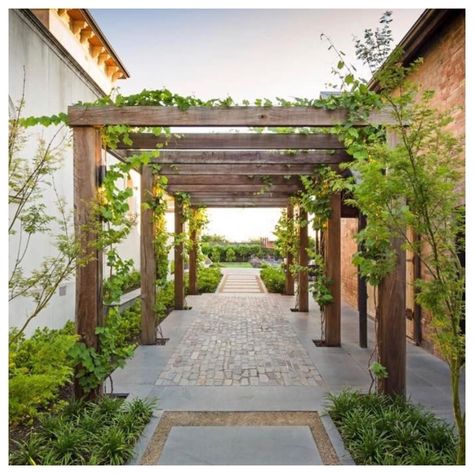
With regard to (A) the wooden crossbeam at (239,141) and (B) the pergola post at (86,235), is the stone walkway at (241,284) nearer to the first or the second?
(A) the wooden crossbeam at (239,141)

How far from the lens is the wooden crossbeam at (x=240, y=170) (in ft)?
22.6

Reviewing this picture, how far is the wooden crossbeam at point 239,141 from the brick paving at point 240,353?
9.76 ft

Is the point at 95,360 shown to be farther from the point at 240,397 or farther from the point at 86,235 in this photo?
the point at 240,397

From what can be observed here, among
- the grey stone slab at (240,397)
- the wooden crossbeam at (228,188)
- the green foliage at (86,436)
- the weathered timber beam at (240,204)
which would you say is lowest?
the grey stone slab at (240,397)

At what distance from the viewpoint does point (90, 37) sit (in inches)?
339

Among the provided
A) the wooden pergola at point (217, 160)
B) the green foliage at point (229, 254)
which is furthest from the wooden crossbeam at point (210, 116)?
the green foliage at point (229, 254)

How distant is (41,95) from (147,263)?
3128 mm

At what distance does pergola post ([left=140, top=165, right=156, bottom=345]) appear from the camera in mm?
6492

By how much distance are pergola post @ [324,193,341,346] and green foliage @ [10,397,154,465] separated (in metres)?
3.68

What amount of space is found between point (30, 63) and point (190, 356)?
499cm

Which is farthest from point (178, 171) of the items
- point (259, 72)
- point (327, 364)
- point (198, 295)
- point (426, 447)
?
point (198, 295)

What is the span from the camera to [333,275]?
6.60m

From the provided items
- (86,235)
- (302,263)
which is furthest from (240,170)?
(86,235)
